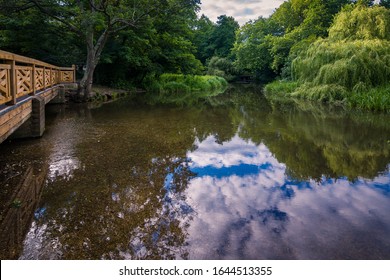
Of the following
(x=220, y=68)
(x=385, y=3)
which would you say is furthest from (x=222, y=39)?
(x=385, y=3)

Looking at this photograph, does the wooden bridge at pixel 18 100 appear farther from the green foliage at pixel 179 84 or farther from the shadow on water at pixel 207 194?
the green foliage at pixel 179 84

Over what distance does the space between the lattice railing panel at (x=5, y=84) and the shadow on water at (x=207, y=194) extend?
3.69 feet

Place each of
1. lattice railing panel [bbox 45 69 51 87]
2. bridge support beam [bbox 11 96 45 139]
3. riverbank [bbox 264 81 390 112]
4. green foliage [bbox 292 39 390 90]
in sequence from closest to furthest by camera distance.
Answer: bridge support beam [bbox 11 96 45 139] < lattice railing panel [bbox 45 69 51 87] < riverbank [bbox 264 81 390 112] < green foliage [bbox 292 39 390 90]

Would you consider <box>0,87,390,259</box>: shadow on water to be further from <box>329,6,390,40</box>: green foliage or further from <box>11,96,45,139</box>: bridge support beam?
<box>329,6,390,40</box>: green foliage

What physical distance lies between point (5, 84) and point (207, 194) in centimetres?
367

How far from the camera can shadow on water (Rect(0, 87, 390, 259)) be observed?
10.00 feet

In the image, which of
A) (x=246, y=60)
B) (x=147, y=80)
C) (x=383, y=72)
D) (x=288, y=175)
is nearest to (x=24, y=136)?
(x=288, y=175)

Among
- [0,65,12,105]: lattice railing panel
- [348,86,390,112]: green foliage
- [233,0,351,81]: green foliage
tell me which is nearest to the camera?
[0,65,12,105]: lattice railing panel

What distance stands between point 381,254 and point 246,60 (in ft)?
122

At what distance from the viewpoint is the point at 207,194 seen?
444cm

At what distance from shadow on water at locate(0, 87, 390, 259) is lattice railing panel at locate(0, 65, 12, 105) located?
113 centimetres

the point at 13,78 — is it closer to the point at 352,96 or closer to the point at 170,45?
the point at 352,96

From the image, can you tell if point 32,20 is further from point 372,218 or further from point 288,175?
point 372,218

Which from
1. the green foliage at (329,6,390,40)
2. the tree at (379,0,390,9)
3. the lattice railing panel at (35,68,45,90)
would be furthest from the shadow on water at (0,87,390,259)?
the tree at (379,0,390,9)
